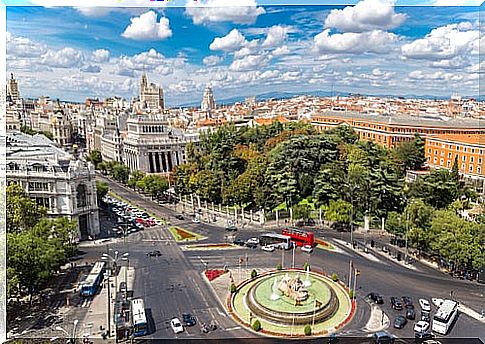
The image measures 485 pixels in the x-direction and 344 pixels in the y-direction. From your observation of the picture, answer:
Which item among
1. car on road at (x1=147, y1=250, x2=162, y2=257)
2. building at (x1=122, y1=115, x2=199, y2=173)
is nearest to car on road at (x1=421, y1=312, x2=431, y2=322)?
car on road at (x1=147, y1=250, x2=162, y2=257)

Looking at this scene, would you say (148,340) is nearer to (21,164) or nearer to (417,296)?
(417,296)

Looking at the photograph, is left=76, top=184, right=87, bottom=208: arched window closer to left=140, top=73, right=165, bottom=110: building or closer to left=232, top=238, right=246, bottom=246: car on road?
left=140, top=73, right=165, bottom=110: building

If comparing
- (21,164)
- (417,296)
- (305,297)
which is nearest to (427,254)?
(417,296)

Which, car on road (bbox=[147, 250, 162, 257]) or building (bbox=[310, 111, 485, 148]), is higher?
building (bbox=[310, 111, 485, 148])

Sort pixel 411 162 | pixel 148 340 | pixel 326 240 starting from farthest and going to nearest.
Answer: pixel 411 162 < pixel 326 240 < pixel 148 340

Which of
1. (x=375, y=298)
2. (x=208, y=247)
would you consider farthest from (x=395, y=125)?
(x=375, y=298)

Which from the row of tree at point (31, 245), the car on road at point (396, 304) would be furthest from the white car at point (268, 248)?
the row of tree at point (31, 245)

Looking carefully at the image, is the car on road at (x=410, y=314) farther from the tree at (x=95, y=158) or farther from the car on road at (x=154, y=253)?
the tree at (x=95, y=158)

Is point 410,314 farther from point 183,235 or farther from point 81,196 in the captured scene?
point 81,196
